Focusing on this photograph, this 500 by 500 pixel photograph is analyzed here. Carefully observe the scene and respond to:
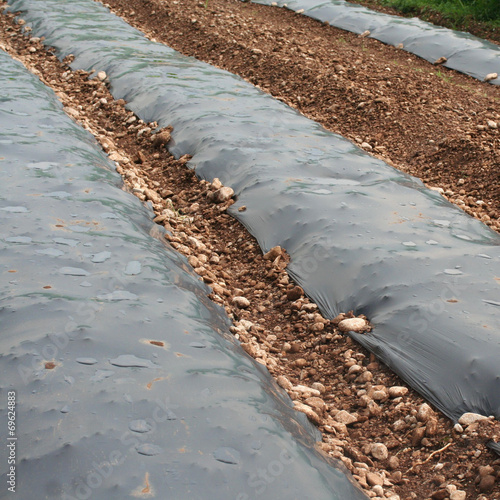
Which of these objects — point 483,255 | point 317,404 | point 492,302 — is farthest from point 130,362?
point 483,255

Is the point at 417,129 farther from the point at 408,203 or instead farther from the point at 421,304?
the point at 421,304

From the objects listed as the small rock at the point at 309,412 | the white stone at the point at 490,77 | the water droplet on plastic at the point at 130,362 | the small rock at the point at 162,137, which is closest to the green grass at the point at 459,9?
the white stone at the point at 490,77

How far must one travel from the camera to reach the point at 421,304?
2371 mm

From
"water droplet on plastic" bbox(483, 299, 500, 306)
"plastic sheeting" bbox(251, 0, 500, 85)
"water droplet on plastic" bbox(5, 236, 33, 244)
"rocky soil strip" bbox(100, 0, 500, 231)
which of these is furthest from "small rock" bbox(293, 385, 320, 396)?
"plastic sheeting" bbox(251, 0, 500, 85)

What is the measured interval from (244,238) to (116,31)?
465 cm

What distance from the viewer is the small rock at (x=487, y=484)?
1.78m

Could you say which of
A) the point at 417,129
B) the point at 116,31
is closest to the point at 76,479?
the point at 417,129

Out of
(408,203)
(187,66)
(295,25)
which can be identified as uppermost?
(295,25)

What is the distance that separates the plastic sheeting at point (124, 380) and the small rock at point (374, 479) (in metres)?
0.22

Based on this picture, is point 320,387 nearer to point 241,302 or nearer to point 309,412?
point 309,412

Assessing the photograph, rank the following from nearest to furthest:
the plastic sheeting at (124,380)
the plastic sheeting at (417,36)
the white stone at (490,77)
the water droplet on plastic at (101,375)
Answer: the plastic sheeting at (124,380) < the water droplet on plastic at (101,375) < the white stone at (490,77) < the plastic sheeting at (417,36)

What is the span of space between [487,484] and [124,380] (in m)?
1.25

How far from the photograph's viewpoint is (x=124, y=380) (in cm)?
170

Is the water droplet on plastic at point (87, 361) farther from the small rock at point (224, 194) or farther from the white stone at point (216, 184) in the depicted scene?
the white stone at point (216, 184)
